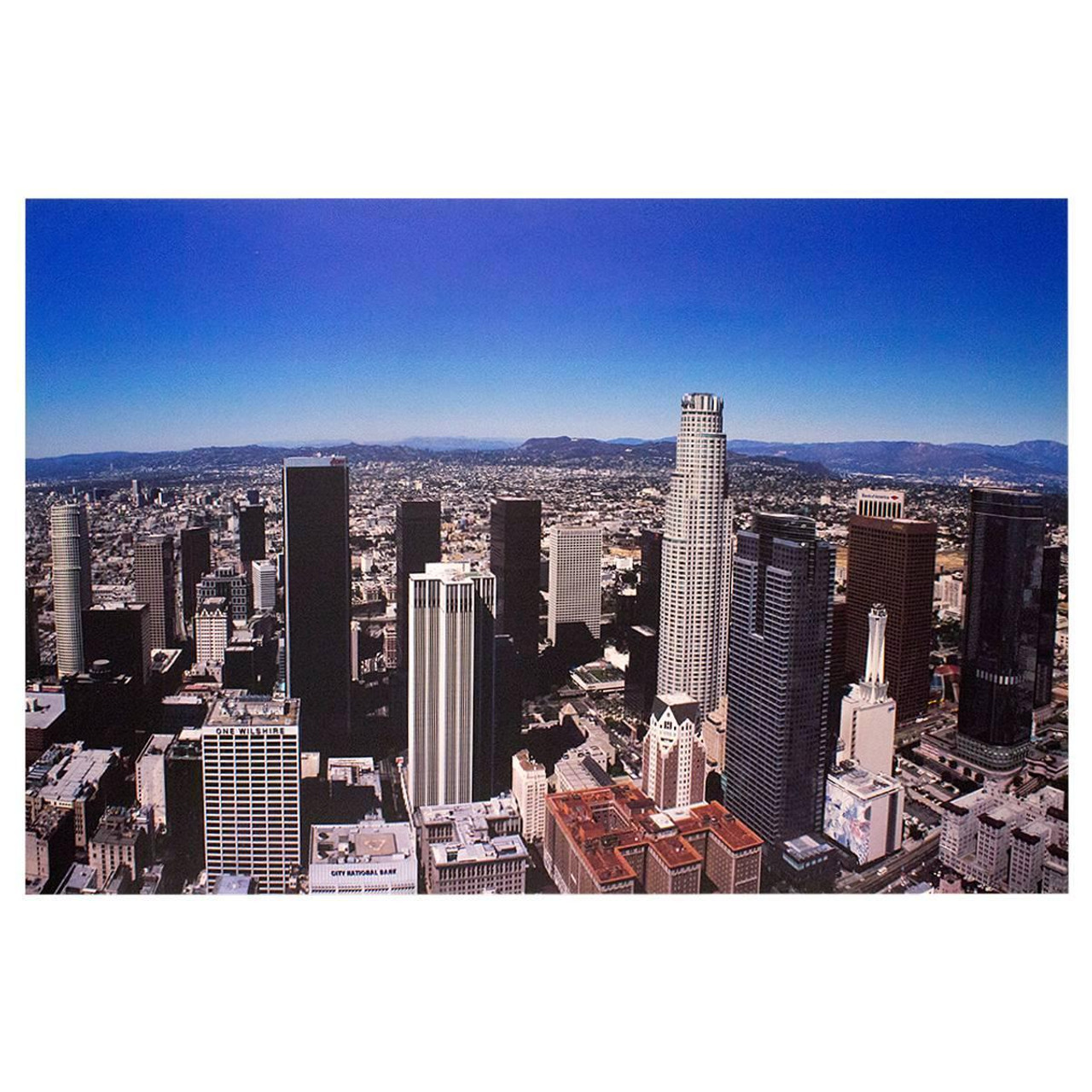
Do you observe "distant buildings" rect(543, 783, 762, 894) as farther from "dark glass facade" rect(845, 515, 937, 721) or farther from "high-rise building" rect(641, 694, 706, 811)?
"dark glass facade" rect(845, 515, 937, 721)

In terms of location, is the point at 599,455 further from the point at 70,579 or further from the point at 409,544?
the point at 70,579

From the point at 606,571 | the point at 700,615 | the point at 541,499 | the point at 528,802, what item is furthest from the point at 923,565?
the point at 528,802

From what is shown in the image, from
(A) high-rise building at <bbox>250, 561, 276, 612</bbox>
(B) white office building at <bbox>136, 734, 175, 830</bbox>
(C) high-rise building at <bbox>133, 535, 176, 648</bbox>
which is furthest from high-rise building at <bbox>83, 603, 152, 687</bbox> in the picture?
(A) high-rise building at <bbox>250, 561, 276, 612</bbox>

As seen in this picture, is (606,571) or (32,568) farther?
(606,571)

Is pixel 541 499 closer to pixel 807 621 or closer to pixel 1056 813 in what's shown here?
pixel 807 621

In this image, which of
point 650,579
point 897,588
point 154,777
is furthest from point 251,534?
point 897,588
